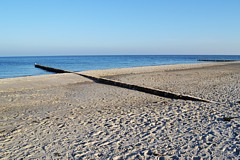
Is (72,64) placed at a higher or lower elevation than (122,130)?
lower

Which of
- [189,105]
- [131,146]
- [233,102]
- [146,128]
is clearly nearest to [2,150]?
[131,146]

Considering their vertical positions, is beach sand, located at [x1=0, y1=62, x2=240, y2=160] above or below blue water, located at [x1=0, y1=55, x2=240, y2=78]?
above

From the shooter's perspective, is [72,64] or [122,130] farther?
[72,64]

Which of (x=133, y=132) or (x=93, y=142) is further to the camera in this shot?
(x=133, y=132)

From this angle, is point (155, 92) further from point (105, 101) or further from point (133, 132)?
point (133, 132)

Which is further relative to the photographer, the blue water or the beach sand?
the blue water

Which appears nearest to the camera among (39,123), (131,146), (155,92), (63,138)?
(131,146)

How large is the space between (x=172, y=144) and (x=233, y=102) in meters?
4.84

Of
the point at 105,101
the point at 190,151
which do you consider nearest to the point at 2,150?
the point at 190,151

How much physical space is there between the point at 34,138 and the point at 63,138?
0.71 meters

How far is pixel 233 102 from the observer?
8.53 m

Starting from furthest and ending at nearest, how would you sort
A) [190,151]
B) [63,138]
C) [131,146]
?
[63,138]
[131,146]
[190,151]

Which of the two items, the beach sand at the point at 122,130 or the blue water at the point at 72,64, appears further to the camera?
the blue water at the point at 72,64

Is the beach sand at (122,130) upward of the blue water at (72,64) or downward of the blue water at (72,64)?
upward
